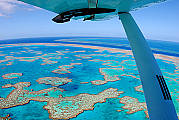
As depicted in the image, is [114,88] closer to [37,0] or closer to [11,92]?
[11,92]

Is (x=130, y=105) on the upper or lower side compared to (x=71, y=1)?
lower

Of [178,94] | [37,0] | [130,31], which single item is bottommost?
[178,94]

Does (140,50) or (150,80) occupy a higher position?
(140,50)

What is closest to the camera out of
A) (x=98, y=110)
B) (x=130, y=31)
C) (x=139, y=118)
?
(x=130, y=31)

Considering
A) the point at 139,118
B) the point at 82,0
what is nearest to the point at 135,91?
the point at 139,118

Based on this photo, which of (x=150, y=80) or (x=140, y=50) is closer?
(x=150, y=80)
